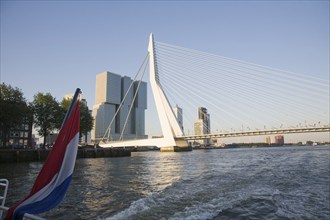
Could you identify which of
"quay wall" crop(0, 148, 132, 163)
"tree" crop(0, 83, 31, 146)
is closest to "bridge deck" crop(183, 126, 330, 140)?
"quay wall" crop(0, 148, 132, 163)

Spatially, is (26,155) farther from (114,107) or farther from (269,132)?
(114,107)

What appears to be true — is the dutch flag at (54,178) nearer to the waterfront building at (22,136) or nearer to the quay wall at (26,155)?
the quay wall at (26,155)

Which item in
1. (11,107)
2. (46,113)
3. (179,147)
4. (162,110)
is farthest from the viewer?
(179,147)

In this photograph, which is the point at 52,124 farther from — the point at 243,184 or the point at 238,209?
the point at 238,209

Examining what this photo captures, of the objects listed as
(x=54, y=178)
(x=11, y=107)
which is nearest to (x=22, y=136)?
(x=11, y=107)

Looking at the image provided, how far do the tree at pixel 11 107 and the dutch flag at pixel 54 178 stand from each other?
42.8m

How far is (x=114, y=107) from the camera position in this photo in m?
150

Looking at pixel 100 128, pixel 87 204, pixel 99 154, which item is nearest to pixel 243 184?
pixel 87 204

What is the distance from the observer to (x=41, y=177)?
9.46ft

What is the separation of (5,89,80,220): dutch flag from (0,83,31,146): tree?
4279 centimetres

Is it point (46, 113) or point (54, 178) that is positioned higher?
point (46, 113)

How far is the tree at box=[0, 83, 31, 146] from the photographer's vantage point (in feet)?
130

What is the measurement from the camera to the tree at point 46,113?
2058 inches

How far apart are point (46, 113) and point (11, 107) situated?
12206 millimetres
